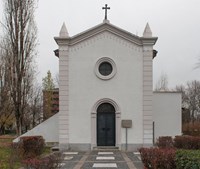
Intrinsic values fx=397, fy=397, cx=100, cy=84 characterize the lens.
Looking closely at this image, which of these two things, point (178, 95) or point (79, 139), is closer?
point (79, 139)

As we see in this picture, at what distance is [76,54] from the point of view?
83.6ft

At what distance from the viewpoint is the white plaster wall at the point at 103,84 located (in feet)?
82.1

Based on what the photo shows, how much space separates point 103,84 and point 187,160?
14972 mm

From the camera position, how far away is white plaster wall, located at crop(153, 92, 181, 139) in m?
27.7

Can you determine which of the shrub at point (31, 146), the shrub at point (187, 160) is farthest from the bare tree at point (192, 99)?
the shrub at point (187, 160)

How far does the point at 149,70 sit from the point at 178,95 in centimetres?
395

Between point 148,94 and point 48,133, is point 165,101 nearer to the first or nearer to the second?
point 148,94

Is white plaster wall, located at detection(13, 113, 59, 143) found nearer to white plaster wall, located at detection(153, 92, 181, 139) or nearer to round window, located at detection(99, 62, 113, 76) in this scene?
round window, located at detection(99, 62, 113, 76)

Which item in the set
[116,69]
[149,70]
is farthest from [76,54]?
[149,70]

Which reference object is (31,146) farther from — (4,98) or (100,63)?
(4,98)

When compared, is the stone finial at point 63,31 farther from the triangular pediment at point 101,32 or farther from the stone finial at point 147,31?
the stone finial at point 147,31

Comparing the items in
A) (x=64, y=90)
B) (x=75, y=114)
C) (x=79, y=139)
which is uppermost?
(x=64, y=90)

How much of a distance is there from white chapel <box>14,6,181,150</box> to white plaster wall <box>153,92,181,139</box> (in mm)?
2724

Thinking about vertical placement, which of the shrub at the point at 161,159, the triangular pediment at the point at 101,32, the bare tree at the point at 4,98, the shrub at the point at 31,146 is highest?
the triangular pediment at the point at 101,32
